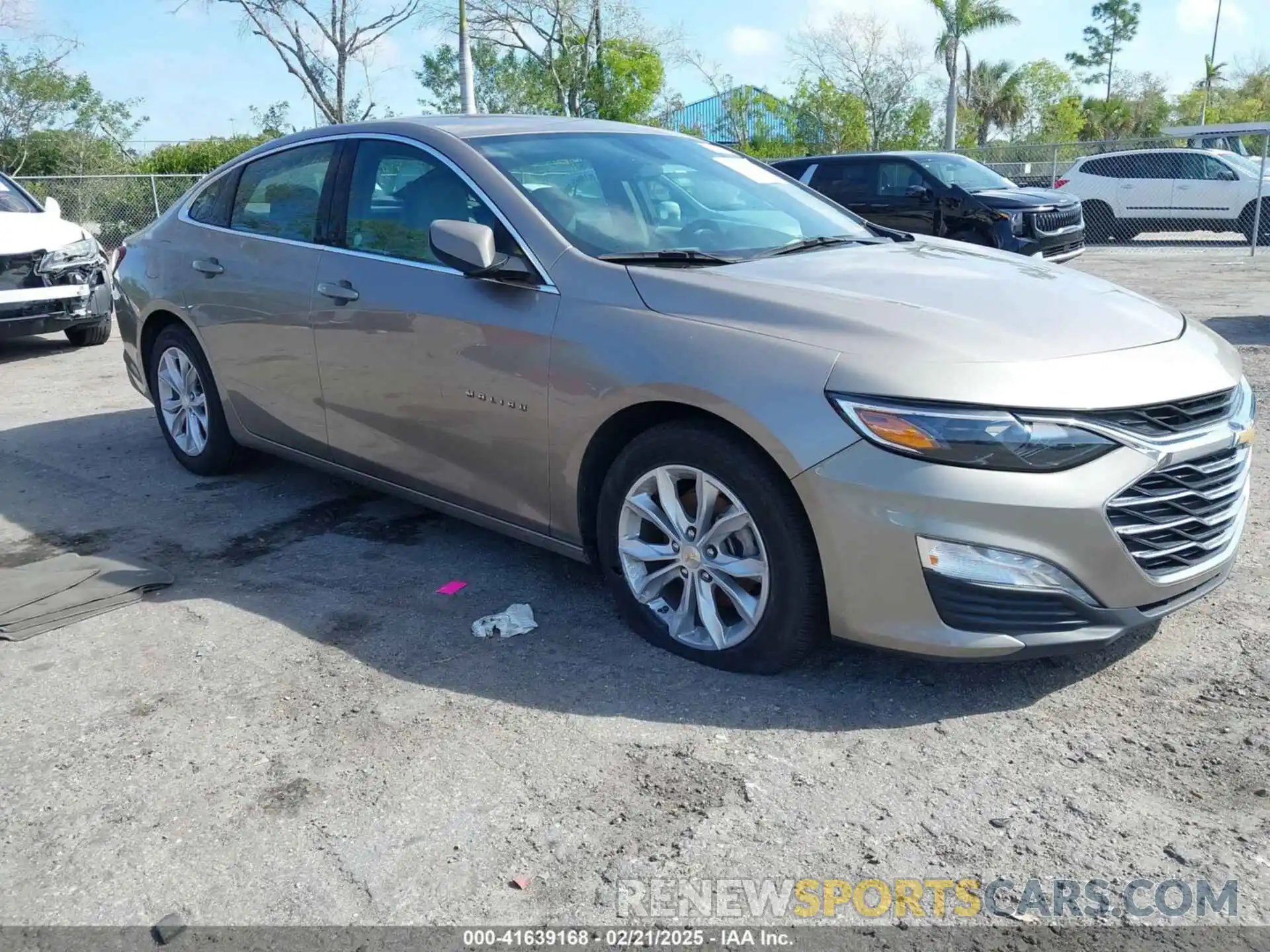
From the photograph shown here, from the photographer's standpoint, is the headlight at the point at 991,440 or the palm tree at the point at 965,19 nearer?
the headlight at the point at 991,440

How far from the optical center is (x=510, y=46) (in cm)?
3666

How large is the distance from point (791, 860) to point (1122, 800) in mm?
871

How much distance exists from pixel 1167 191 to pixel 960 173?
24.6ft

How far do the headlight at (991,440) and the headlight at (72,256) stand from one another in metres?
8.82

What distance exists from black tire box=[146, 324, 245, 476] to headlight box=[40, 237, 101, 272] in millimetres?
4428

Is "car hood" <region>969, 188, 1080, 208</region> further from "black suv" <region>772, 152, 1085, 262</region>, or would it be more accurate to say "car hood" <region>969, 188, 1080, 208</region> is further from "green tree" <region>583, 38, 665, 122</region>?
"green tree" <region>583, 38, 665, 122</region>

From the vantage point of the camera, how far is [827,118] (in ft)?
122

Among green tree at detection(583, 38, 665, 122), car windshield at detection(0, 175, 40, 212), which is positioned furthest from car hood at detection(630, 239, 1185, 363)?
green tree at detection(583, 38, 665, 122)

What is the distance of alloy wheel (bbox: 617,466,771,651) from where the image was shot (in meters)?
3.28

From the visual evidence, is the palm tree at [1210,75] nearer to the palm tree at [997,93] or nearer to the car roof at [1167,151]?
the palm tree at [997,93]

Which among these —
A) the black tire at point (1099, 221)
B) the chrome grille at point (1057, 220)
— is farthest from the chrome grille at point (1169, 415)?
the black tire at point (1099, 221)

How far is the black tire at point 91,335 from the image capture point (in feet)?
33.9

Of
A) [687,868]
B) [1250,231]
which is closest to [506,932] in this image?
[687,868]

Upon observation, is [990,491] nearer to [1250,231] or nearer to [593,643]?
[593,643]
